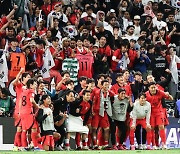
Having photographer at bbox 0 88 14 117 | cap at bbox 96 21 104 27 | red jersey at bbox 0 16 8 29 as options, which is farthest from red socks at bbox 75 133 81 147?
cap at bbox 96 21 104 27

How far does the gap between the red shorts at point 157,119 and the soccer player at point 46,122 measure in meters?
3.03

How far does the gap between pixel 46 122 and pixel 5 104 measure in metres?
2.11

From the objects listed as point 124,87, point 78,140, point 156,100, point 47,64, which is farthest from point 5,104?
point 156,100

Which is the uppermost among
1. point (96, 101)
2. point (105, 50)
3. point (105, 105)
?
point (105, 50)

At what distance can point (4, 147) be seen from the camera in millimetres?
21984

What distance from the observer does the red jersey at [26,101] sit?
20.6m

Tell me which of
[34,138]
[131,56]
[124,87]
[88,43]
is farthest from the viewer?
[131,56]

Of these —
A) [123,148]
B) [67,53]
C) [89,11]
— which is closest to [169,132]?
[123,148]

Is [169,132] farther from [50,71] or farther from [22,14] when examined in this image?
[22,14]

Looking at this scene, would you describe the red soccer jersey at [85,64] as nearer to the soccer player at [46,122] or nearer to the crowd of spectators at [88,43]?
the crowd of spectators at [88,43]

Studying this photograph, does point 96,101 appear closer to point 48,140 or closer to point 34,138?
point 48,140

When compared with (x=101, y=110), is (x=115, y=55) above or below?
above

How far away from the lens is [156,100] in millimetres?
22359

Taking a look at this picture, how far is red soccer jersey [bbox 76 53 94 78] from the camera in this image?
24.8 meters
